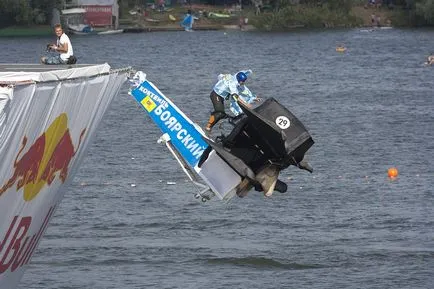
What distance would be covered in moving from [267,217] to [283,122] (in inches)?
612

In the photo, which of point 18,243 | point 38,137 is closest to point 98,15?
point 18,243

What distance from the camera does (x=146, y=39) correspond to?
10825 cm

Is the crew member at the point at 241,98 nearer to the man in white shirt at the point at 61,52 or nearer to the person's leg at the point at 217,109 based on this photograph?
the person's leg at the point at 217,109

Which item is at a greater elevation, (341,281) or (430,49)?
(341,281)

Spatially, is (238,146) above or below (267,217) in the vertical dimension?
above

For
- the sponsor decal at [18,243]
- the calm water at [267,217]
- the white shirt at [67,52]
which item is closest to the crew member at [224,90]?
the white shirt at [67,52]

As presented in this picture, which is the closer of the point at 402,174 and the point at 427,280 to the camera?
the point at 427,280

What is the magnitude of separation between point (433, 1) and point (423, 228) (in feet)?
284

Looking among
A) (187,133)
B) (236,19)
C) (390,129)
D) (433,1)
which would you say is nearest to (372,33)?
(433,1)

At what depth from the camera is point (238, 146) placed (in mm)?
16000

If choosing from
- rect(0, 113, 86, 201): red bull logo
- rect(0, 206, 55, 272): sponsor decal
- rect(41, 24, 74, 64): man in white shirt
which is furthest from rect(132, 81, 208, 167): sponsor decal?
rect(0, 206, 55, 272): sponsor decal

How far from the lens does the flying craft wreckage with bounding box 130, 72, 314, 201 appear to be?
1557 centimetres

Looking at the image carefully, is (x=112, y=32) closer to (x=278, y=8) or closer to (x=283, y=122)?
(x=278, y=8)

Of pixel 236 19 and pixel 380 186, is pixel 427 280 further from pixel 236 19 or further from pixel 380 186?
pixel 236 19
